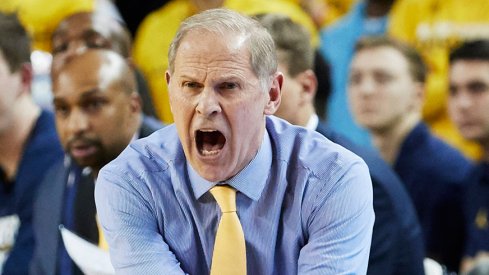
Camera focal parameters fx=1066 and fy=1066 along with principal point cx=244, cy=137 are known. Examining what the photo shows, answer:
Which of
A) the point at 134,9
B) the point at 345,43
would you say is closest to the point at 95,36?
the point at 345,43

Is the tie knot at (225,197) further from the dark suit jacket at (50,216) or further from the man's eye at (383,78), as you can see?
the man's eye at (383,78)

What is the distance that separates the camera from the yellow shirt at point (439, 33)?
12.4 ft

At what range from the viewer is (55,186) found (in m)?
2.68

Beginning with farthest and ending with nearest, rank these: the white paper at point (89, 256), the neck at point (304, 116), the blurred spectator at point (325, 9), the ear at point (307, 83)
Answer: the blurred spectator at point (325, 9), the ear at point (307, 83), the neck at point (304, 116), the white paper at point (89, 256)

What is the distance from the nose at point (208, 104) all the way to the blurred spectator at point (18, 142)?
50.5 inches

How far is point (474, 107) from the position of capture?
11.0 feet

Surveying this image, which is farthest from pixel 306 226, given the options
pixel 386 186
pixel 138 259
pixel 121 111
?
pixel 121 111

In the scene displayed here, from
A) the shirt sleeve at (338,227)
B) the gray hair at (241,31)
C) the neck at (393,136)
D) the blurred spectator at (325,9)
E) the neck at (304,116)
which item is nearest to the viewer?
the gray hair at (241,31)

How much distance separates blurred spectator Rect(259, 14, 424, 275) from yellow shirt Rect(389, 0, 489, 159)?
1.17m

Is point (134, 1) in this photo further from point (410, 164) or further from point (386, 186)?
point (386, 186)

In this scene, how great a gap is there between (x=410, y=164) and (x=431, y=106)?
548mm

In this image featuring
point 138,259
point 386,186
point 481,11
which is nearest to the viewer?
point 138,259

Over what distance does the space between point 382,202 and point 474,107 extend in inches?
37.7

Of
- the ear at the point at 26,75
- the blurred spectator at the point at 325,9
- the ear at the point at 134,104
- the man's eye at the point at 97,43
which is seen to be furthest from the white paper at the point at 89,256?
the blurred spectator at the point at 325,9
